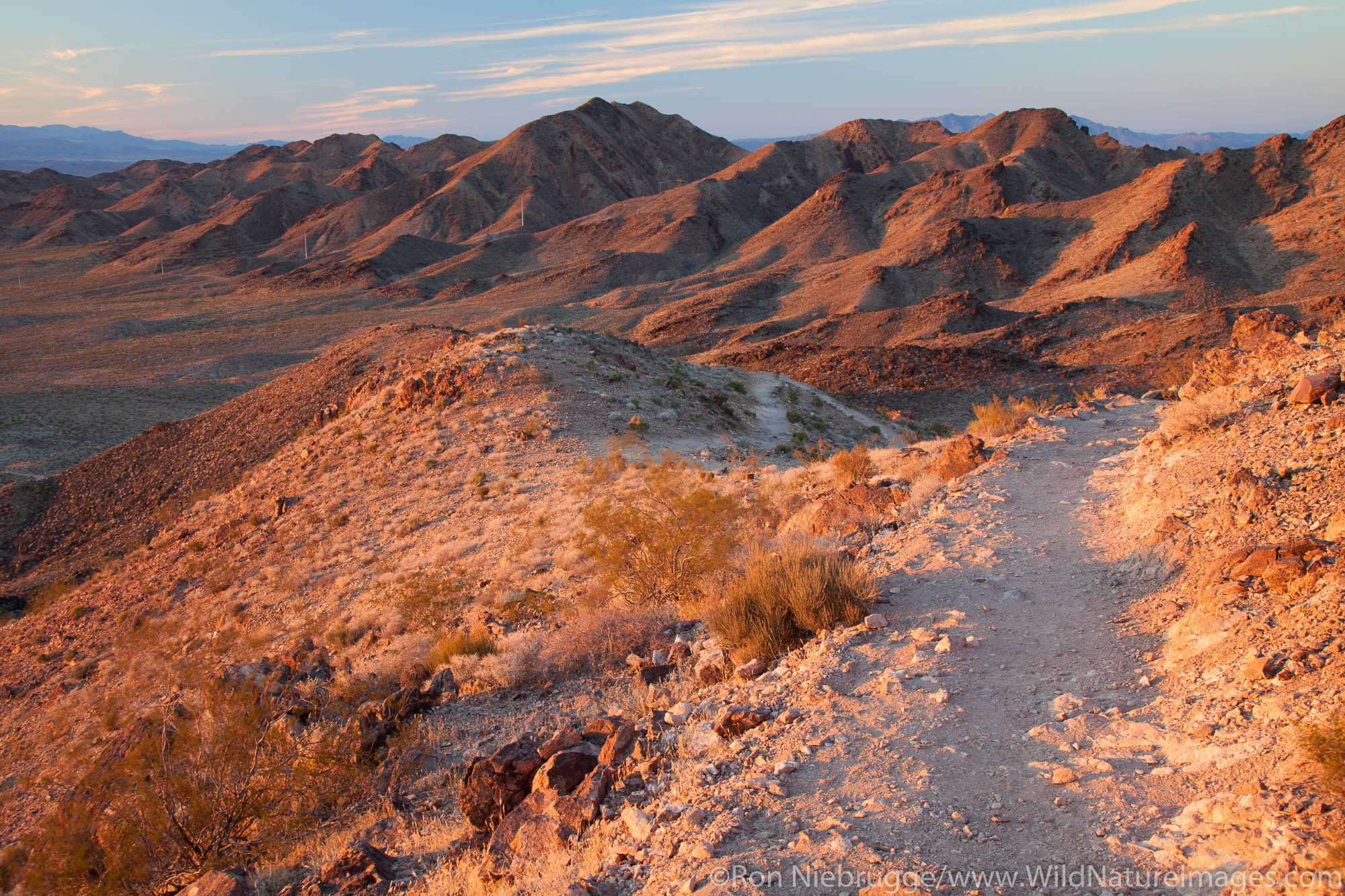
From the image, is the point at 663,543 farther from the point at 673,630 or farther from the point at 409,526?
the point at 409,526

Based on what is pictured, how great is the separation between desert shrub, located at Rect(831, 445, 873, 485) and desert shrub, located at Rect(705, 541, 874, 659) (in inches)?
189

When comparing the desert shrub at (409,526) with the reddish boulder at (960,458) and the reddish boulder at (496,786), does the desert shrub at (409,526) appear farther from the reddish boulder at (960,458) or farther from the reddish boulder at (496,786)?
the reddish boulder at (496,786)

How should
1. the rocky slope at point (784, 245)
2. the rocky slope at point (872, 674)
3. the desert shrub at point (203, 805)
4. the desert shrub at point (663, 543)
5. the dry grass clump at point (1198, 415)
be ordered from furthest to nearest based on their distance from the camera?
the rocky slope at point (784, 245)
the dry grass clump at point (1198, 415)
the desert shrub at point (663, 543)
the desert shrub at point (203, 805)
the rocky slope at point (872, 674)

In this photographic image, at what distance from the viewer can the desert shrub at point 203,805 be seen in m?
5.49

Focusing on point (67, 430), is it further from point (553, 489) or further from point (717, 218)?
point (717, 218)

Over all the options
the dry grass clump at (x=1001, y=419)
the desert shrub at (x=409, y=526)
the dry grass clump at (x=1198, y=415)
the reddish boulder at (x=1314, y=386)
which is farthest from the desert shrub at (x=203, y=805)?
the dry grass clump at (x=1001, y=419)

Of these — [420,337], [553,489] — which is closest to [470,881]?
[553,489]

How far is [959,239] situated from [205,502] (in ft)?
175

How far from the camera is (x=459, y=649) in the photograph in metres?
7.99

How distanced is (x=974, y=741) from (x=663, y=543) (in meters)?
4.78

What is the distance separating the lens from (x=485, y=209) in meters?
96.6

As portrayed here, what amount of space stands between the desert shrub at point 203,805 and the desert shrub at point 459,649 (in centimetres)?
132

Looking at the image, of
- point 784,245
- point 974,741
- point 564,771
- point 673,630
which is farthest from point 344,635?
point 784,245

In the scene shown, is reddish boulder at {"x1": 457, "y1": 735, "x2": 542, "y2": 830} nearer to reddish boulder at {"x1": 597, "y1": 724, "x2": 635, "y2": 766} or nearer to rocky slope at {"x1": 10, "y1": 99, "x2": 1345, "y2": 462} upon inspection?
reddish boulder at {"x1": 597, "y1": 724, "x2": 635, "y2": 766}
